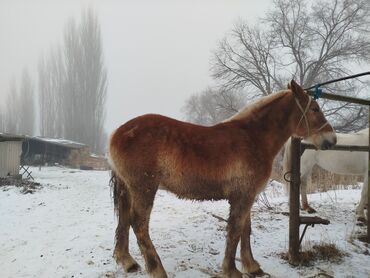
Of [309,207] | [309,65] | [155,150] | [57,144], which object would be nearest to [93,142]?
[57,144]

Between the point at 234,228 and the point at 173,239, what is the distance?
1841 millimetres

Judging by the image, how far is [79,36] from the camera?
4022cm

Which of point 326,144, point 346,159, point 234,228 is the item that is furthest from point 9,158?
point 326,144

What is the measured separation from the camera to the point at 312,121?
12.7 ft

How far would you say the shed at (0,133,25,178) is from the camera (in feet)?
55.7

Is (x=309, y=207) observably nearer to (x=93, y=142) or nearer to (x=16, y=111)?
(x=93, y=142)

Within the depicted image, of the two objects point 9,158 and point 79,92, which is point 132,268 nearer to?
point 9,158

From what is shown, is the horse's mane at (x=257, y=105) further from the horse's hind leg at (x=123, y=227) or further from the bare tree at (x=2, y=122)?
the bare tree at (x=2, y=122)

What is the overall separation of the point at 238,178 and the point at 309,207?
160 inches

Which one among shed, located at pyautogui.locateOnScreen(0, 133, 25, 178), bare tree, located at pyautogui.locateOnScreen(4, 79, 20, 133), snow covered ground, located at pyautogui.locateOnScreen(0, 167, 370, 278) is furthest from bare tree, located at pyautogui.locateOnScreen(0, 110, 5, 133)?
snow covered ground, located at pyautogui.locateOnScreen(0, 167, 370, 278)

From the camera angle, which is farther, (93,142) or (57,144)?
(93,142)

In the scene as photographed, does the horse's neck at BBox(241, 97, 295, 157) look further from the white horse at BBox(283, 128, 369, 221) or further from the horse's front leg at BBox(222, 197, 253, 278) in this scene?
the white horse at BBox(283, 128, 369, 221)

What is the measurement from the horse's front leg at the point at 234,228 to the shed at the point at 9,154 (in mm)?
16068

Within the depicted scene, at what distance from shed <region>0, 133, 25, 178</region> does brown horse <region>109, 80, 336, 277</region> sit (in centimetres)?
1556
